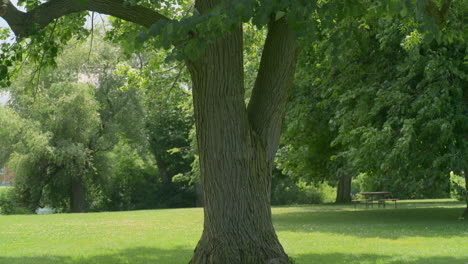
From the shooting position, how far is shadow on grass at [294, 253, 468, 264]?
11.3 meters

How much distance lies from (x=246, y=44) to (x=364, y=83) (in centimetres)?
702

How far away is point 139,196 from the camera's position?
52062 millimetres

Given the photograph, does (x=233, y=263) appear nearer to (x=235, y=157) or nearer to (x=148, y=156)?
(x=235, y=157)

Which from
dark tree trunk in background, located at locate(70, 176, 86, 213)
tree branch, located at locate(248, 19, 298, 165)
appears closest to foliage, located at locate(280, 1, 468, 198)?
tree branch, located at locate(248, 19, 298, 165)

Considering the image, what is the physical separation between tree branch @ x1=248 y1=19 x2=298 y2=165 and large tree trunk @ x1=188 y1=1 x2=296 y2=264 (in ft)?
0.16

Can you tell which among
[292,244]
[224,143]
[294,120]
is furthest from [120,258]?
[294,120]

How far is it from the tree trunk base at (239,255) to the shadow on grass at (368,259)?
7.58 ft

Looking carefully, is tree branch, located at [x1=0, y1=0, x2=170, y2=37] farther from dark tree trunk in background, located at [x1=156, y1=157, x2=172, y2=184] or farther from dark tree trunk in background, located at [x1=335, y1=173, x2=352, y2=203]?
dark tree trunk in background, located at [x1=156, y1=157, x2=172, y2=184]

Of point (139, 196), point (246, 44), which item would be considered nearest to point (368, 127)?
point (246, 44)

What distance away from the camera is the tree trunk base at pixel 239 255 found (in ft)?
29.9

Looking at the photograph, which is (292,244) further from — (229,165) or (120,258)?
(229,165)

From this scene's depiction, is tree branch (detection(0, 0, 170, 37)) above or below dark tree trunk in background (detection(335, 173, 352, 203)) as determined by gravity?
above

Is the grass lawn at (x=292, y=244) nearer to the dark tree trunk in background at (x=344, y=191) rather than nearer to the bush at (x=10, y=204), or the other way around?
the bush at (x=10, y=204)

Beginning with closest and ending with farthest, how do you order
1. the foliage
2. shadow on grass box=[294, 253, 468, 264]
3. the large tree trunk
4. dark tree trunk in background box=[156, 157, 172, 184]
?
the large tree trunk < shadow on grass box=[294, 253, 468, 264] < the foliage < dark tree trunk in background box=[156, 157, 172, 184]
